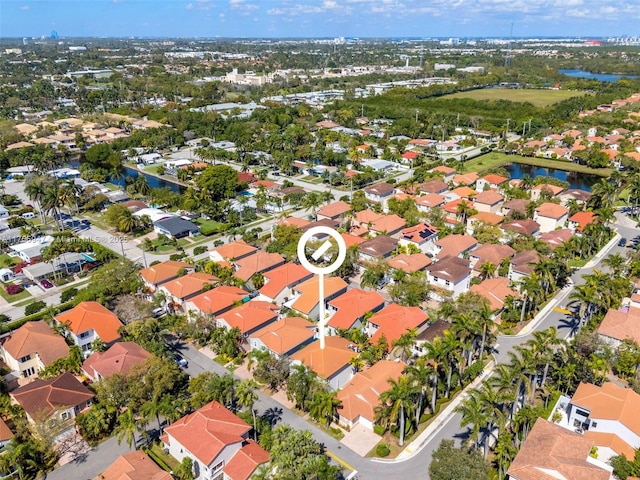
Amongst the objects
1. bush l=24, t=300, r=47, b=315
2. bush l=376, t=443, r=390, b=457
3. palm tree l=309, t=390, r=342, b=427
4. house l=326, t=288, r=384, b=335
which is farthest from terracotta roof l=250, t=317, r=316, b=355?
bush l=24, t=300, r=47, b=315

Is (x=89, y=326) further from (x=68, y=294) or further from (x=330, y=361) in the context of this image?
(x=330, y=361)

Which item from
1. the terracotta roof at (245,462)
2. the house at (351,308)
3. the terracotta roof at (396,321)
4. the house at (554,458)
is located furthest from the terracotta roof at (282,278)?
the house at (554,458)

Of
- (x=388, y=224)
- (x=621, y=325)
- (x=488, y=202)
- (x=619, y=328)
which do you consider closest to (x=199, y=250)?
(x=388, y=224)

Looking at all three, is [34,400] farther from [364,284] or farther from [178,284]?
[364,284]

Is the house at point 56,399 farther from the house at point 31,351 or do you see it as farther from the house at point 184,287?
the house at point 184,287

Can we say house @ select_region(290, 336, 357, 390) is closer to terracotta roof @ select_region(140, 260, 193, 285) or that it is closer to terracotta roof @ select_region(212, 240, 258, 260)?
terracotta roof @ select_region(140, 260, 193, 285)
